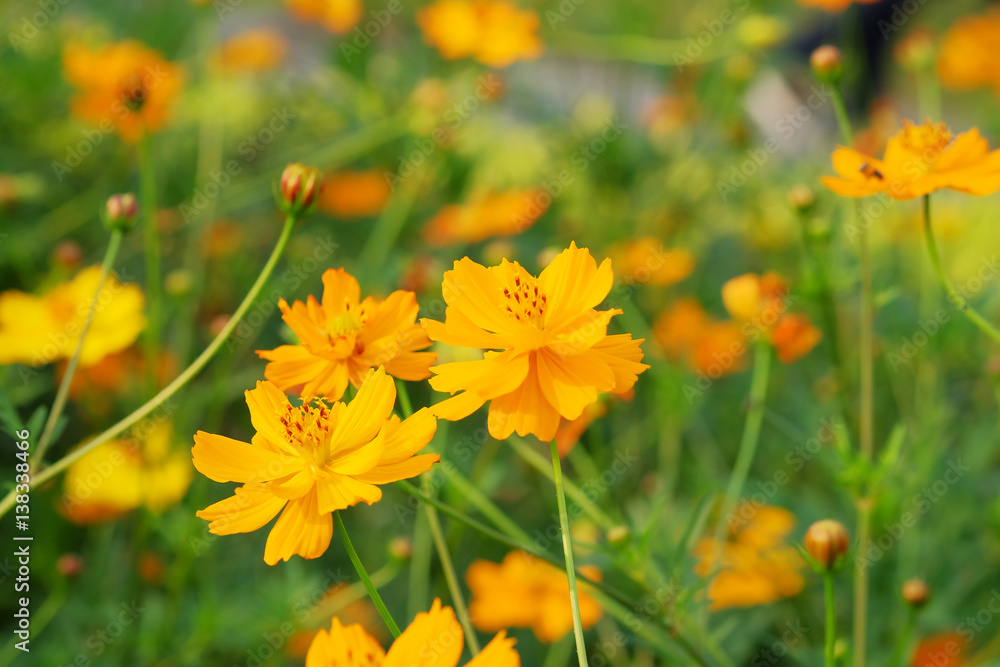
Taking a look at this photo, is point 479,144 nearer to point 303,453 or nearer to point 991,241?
point 991,241

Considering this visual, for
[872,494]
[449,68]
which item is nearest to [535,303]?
[872,494]

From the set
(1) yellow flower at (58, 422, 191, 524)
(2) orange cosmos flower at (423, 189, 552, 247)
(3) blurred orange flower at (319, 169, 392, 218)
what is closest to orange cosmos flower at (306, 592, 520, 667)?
(1) yellow flower at (58, 422, 191, 524)

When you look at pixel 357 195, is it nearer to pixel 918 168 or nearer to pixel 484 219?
pixel 484 219

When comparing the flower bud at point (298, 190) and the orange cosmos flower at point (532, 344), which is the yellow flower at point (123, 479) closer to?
the flower bud at point (298, 190)

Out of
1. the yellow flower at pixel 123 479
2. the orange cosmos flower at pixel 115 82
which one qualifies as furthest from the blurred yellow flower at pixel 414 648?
the orange cosmos flower at pixel 115 82

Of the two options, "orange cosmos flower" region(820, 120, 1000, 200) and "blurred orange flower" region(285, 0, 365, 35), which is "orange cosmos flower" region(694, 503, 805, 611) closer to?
"orange cosmos flower" region(820, 120, 1000, 200)
